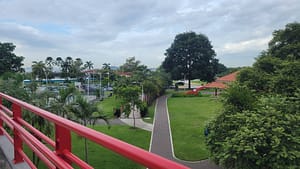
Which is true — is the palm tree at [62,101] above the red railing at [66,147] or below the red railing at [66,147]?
below

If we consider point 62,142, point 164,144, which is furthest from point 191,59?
point 62,142

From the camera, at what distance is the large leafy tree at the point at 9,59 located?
119 feet

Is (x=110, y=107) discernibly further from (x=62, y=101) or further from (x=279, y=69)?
(x=279, y=69)

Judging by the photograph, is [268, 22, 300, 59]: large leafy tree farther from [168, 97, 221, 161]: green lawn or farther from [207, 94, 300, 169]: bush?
[207, 94, 300, 169]: bush

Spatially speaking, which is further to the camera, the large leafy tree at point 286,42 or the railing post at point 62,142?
the large leafy tree at point 286,42

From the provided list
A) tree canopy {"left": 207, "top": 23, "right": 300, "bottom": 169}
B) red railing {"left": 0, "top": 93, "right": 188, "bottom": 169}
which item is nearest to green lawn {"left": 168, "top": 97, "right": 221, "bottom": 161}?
tree canopy {"left": 207, "top": 23, "right": 300, "bottom": 169}

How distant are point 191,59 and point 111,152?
1703 inches

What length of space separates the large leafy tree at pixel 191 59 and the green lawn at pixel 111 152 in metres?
34.9

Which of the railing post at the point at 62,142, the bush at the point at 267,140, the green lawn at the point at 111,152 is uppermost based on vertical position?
the railing post at the point at 62,142

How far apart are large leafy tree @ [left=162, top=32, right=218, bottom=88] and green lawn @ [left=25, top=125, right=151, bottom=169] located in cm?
3489

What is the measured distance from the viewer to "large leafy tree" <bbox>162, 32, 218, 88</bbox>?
52.4 metres

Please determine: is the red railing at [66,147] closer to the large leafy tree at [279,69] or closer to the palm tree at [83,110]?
the palm tree at [83,110]

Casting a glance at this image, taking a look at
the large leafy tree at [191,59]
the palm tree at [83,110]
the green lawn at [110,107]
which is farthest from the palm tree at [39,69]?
the palm tree at [83,110]

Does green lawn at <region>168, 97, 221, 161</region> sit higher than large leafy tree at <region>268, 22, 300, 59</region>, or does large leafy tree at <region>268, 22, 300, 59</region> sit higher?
large leafy tree at <region>268, 22, 300, 59</region>
